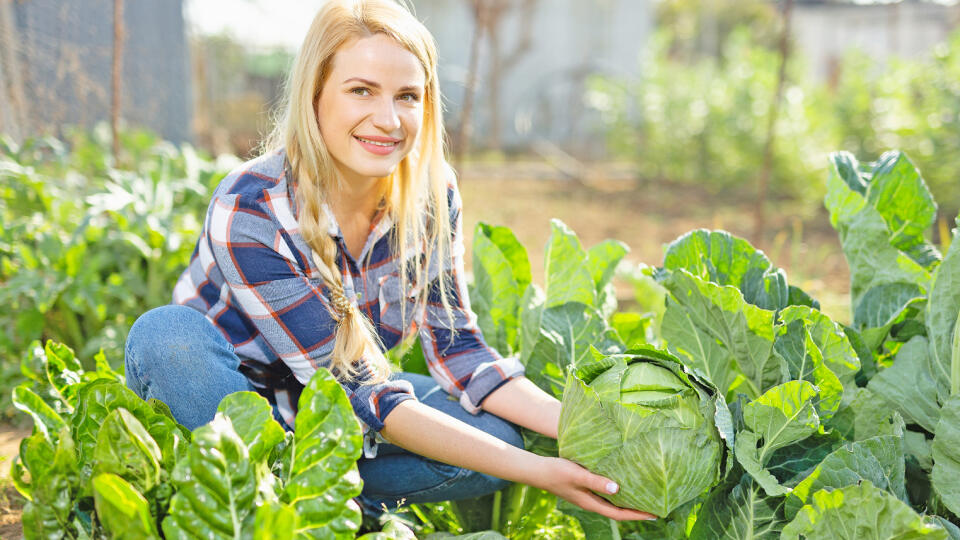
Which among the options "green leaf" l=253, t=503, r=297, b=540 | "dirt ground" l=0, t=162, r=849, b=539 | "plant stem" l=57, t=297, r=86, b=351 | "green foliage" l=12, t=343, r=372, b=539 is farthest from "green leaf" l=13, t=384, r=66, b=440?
"dirt ground" l=0, t=162, r=849, b=539

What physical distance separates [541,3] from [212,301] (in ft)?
42.7

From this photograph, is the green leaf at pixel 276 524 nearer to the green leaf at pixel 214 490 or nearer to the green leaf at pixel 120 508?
the green leaf at pixel 214 490

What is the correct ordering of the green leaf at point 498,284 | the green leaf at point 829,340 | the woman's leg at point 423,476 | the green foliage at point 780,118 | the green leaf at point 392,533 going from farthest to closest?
the green foliage at point 780,118
the green leaf at point 498,284
the woman's leg at point 423,476
the green leaf at point 829,340
the green leaf at point 392,533

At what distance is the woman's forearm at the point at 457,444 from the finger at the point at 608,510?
111 millimetres

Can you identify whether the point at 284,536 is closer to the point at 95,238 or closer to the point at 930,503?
the point at 930,503

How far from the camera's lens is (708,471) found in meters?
1.50

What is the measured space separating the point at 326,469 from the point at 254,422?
148mm

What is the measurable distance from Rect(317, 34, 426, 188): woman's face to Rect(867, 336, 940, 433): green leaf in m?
1.16

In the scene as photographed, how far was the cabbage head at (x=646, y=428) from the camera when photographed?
1.47 metres

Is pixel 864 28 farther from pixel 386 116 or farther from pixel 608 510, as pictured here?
pixel 608 510

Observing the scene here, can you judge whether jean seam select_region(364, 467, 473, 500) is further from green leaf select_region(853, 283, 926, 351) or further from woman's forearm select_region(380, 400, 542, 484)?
green leaf select_region(853, 283, 926, 351)

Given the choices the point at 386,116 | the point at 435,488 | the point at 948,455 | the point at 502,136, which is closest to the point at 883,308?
the point at 948,455

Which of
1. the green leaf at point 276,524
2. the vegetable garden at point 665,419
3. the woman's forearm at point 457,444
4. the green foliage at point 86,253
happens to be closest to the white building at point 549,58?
the green foliage at point 86,253

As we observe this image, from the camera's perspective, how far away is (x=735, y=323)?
1.64 metres
